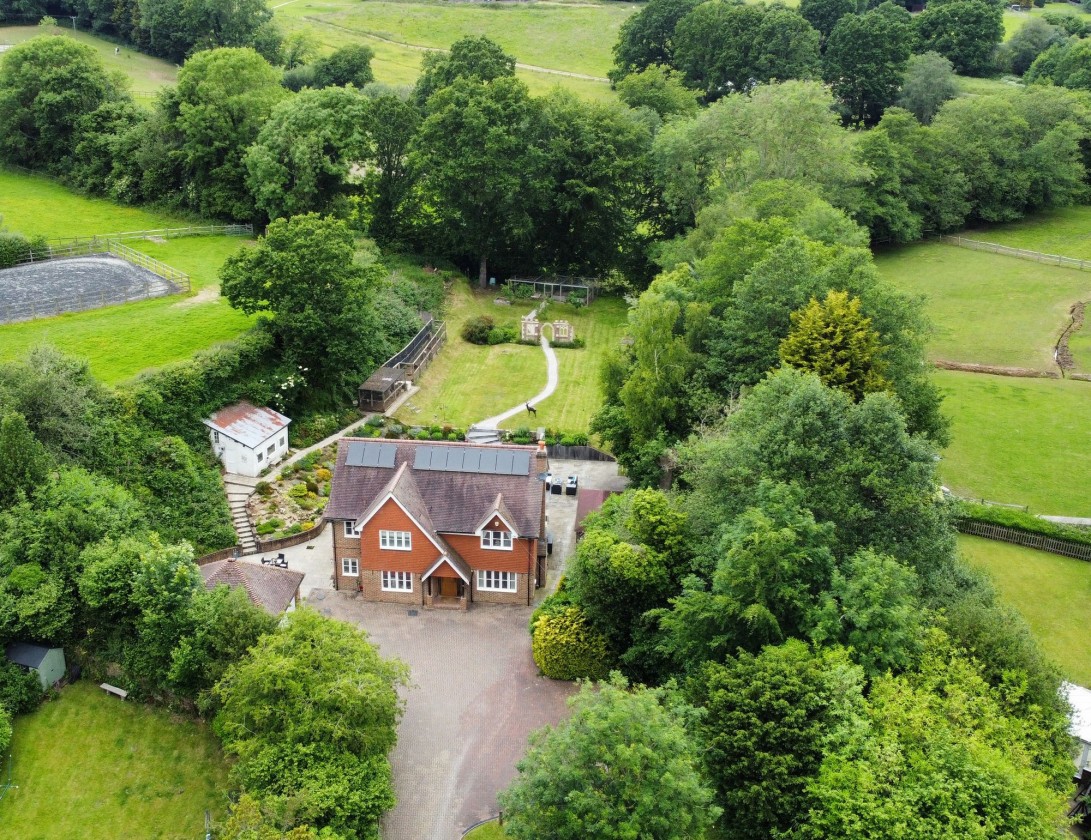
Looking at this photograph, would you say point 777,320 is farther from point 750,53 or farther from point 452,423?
point 750,53

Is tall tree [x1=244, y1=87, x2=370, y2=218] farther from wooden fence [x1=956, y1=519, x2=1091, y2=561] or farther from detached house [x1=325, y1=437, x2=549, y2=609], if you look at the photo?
wooden fence [x1=956, y1=519, x2=1091, y2=561]

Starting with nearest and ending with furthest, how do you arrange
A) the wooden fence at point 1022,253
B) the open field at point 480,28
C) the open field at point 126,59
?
the wooden fence at point 1022,253
the open field at point 126,59
the open field at point 480,28

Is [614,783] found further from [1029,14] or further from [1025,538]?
[1029,14]

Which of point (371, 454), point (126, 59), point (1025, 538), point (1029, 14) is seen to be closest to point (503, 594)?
point (371, 454)

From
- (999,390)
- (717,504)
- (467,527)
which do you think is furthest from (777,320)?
(999,390)

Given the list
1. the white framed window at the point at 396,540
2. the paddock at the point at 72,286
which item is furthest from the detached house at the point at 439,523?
the paddock at the point at 72,286

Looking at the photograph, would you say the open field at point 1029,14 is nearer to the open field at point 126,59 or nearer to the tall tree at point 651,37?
the tall tree at point 651,37
